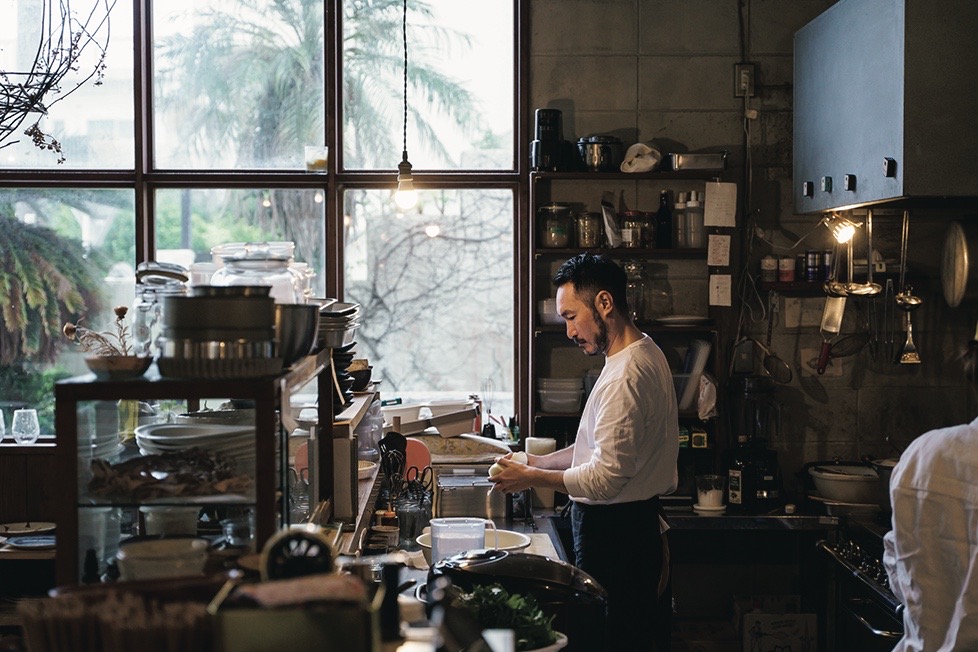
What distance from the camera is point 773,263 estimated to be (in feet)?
15.9

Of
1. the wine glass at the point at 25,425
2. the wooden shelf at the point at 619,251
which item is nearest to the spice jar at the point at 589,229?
the wooden shelf at the point at 619,251

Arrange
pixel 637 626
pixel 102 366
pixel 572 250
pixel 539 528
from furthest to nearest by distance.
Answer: pixel 572 250 → pixel 539 528 → pixel 637 626 → pixel 102 366

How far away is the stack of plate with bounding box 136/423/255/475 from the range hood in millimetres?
2653

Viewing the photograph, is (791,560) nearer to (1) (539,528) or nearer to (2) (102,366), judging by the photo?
(1) (539,528)

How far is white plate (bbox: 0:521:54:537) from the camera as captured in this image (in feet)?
14.2

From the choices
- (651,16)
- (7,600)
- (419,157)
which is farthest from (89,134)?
(651,16)

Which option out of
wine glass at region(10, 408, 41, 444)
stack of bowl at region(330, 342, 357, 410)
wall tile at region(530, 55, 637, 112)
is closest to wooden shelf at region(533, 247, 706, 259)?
wall tile at region(530, 55, 637, 112)

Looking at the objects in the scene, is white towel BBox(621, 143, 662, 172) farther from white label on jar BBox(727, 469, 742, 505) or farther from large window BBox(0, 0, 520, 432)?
white label on jar BBox(727, 469, 742, 505)

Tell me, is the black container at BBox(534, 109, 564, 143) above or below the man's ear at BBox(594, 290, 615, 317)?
above

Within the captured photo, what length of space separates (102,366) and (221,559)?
0.36 meters

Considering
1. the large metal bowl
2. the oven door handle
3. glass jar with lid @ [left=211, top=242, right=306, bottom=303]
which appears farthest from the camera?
the oven door handle

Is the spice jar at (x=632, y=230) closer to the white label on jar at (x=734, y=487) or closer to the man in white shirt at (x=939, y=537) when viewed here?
the white label on jar at (x=734, y=487)

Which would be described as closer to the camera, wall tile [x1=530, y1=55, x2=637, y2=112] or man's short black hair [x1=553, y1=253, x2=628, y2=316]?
man's short black hair [x1=553, y1=253, x2=628, y2=316]

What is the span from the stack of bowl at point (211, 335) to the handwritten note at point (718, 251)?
3.47 m
